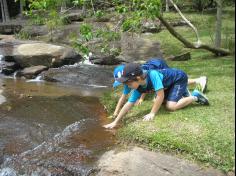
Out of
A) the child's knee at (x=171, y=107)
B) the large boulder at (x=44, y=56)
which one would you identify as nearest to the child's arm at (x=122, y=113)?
the child's knee at (x=171, y=107)

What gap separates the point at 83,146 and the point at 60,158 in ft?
1.48

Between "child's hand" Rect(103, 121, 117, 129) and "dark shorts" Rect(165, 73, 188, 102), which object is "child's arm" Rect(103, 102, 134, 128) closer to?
"child's hand" Rect(103, 121, 117, 129)

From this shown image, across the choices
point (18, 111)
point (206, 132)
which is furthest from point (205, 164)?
point (18, 111)

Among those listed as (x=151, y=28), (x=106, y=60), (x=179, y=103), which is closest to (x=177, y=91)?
(x=179, y=103)

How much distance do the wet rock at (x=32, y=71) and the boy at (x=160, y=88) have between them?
7355mm

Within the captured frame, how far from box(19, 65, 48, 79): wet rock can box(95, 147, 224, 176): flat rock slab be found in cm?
866

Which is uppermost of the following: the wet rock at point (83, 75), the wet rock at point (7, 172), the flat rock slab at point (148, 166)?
the flat rock slab at point (148, 166)

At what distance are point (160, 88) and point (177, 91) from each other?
585 millimetres

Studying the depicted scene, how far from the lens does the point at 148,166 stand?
201 inches

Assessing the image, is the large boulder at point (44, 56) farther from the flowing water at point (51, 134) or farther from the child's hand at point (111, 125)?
the child's hand at point (111, 125)

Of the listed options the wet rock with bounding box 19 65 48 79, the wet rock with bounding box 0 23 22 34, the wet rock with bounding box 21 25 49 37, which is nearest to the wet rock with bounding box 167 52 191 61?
the wet rock with bounding box 19 65 48 79

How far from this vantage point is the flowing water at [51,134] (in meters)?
5.47

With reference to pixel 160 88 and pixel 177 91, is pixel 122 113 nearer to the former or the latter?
pixel 160 88

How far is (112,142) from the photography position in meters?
6.00
